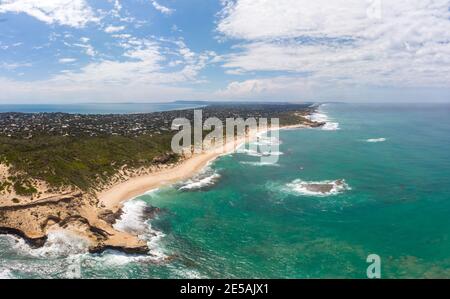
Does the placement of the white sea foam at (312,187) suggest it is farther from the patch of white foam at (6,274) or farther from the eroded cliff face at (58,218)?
the patch of white foam at (6,274)

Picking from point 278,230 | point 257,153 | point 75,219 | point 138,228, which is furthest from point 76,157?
point 257,153

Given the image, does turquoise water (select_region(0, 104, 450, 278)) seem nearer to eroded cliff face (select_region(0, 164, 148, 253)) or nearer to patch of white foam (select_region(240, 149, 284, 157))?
eroded cliff face (select_region(0, 164, 148, 253))

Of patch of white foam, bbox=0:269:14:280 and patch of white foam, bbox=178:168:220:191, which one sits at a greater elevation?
patch of white foam, bbox=178:168:220:191

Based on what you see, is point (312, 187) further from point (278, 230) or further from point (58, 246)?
point (58, 246)

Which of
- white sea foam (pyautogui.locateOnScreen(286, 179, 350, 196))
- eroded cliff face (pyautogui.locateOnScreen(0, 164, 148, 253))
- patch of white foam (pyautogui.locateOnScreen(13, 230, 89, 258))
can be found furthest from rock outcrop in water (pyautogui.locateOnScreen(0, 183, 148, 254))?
white sea foam (pyautogui.locateOnScreen(286, 179, 350, 196))

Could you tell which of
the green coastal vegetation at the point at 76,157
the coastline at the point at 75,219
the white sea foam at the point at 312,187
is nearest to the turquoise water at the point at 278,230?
the white sea foam at the point at 312,187
